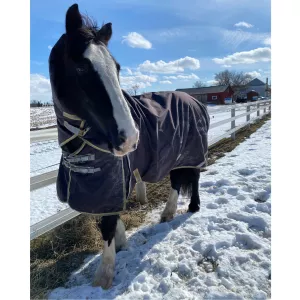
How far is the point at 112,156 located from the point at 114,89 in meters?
0.49

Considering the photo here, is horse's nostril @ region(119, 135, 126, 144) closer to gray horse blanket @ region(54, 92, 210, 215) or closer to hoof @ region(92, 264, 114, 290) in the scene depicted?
gray horse blanket @ region(54, 92, 210, 215)

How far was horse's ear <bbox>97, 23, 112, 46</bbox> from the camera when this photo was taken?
64.1 inches

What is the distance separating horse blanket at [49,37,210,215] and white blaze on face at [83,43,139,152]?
269mm

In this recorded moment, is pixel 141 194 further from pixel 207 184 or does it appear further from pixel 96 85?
pixel 96 85

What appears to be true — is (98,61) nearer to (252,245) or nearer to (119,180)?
(119,180)

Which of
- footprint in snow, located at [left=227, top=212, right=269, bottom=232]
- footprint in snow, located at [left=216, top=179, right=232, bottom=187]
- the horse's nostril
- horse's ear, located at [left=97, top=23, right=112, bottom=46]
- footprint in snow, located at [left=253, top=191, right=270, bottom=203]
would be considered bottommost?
footprint in snow, located at [left=227, top=212, right=269, bottom=232]

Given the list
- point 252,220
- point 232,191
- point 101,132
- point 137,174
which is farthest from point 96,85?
point 232,191

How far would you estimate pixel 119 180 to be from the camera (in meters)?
1.80

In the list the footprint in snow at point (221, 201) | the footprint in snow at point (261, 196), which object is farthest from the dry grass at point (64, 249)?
the footprint in snow at point (261, 196)

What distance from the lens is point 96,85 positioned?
57.9 inches

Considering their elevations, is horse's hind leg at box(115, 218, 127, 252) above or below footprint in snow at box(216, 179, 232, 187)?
below

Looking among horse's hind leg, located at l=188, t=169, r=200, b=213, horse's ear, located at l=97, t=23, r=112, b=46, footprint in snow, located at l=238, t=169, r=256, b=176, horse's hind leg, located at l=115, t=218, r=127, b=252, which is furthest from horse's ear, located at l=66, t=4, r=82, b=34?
footprint in snow, located at l=238, t=169, r=256, b=176

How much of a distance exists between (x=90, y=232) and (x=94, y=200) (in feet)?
2.94
